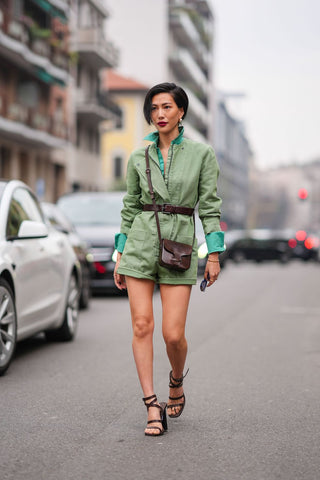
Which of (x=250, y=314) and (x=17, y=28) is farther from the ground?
(x=17, y=28)

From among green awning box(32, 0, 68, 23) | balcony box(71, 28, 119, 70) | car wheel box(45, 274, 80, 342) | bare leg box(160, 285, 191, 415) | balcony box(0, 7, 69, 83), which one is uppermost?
green awning box(32, 0, 68, 23)

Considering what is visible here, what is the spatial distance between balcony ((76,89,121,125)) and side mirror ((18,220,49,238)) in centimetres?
4071

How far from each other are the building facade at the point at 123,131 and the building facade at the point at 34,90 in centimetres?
1926

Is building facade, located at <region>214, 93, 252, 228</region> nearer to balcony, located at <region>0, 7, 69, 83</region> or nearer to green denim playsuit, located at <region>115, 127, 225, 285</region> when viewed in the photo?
balcony, located at <region>0, 7, 69, 83</region>

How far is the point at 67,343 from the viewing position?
966 cm

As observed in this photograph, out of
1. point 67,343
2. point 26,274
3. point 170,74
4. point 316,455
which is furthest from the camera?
point 170,74

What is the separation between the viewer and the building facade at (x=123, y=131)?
63.7 m

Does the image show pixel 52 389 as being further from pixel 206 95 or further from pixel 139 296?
pixel 206 95

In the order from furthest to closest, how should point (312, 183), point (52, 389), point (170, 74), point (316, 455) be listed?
point (312, 183), point (170, 74), point (52, 389), point (316, 455)

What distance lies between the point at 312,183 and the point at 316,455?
18544cm

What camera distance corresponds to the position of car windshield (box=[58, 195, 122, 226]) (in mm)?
16672

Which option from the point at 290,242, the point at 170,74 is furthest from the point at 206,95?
the point at 290,242

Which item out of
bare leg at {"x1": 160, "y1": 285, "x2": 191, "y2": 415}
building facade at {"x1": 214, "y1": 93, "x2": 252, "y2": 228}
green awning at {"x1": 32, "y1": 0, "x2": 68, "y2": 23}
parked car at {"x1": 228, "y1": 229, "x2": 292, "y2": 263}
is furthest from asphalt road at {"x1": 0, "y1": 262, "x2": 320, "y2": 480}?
building facade at {"x1": 214, "y1": 93, "x2": 252, "y2": 228}

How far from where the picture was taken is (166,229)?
524 cm
